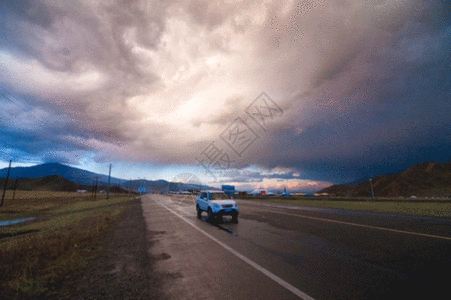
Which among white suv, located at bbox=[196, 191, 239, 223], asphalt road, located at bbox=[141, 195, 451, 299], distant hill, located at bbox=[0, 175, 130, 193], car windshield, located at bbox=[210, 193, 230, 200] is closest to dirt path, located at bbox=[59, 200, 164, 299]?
asphalt road, located at bbox=[141, 195, 451, 299]

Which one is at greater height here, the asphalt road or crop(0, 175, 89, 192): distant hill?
crop(0, 175, 89, 192): distant hill

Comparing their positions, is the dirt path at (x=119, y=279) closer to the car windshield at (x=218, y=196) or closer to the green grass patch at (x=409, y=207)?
the car windshield at (x=218, y=196)

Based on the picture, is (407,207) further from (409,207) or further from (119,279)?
(119,279)

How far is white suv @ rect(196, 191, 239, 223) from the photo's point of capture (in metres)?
13.2

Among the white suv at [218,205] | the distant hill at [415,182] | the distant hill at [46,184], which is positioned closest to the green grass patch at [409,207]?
the white suv at [218,205]

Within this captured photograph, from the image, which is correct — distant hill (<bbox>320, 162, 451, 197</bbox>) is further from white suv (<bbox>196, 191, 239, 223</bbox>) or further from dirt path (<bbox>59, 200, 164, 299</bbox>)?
dirt path (<bbox>59, 200, 164, 299</bbox>)

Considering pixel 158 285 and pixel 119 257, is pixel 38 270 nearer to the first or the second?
pixel 119 257

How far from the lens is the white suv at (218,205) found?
13.2 m

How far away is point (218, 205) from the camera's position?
13320 millimetres

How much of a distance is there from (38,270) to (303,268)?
20.7 ft

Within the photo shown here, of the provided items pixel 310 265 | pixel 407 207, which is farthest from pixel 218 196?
pixel 407 207

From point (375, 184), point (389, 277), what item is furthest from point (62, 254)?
point (375, 184)

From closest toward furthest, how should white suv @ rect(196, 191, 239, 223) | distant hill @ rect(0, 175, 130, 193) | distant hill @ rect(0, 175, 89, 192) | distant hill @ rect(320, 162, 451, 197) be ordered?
white suv @ rect(196, 191, 239, 223), distant hill @ rect(320, 162, 451, 197), distant hill @ rect(0, 175, 89, 192), distant hill @ rect(0, 175, 130, 193)

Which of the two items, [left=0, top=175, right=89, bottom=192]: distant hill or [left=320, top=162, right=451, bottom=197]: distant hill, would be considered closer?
[left=320, top=162, right=451, bottom=197]: distant hill
